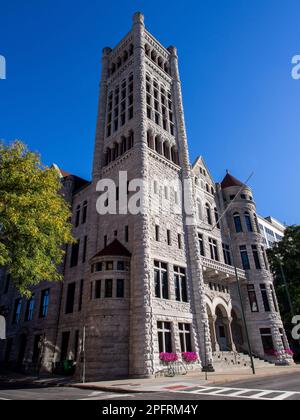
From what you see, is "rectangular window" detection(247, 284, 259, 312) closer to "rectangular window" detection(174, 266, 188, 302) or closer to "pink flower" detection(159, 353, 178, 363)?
"rectangular window" detection(174, 266, 188, 302)

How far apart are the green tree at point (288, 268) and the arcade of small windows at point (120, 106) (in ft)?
87.3

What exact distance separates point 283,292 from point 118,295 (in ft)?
86.9

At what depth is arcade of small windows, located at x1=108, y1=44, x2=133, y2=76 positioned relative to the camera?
128ft

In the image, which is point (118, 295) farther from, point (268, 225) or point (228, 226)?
point (268, 225)

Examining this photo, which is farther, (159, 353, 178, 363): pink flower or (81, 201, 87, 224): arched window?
(81, 201, 87, 224): arched window

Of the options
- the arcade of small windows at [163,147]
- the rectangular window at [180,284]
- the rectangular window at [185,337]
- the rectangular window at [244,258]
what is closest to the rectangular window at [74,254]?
the rectangular window at [180,284]

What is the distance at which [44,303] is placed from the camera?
30812 millimetres

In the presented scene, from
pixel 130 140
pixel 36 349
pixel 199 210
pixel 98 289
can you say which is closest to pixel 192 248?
pixel 199 210

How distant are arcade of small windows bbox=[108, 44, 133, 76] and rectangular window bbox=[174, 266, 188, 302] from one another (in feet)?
97.8

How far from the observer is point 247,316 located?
106 ft

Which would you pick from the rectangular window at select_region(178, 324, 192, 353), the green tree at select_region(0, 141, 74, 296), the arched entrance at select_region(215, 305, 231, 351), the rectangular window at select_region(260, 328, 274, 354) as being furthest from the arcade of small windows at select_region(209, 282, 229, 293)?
the green tree at select_region(0, 141, 74, 296)
